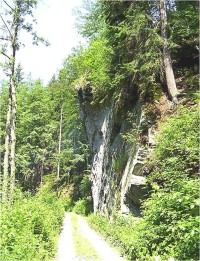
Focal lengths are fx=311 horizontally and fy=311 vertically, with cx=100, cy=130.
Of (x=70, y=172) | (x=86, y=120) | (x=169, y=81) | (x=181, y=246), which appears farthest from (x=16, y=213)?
(x=70, y=172)

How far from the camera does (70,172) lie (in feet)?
135

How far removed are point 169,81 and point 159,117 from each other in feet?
5.54

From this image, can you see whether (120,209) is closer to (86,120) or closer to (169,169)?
(169,169)

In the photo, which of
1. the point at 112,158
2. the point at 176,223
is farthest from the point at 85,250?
the point at 112,158

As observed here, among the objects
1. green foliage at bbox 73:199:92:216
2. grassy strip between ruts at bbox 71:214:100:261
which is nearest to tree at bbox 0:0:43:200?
grassy strip between ruts at bbox 71:214:100:261

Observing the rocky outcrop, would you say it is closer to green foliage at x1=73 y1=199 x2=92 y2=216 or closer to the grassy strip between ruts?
the grassy strip between ruts

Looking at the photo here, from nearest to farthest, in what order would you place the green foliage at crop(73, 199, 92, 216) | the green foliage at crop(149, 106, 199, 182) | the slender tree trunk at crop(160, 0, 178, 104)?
the green foliage at crop(149, 106, 199, 182) → the slender tree trunk at crop(160, 0, 178, 104) → the green foliage at crop(73, 199, 92, 216)

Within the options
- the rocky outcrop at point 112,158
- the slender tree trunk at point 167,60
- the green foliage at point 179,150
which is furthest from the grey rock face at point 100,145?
the green foliage at point 179,150

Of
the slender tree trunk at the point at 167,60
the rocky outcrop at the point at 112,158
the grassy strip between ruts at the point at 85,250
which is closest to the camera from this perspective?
the grassy strip between ruts at the point at 85,250

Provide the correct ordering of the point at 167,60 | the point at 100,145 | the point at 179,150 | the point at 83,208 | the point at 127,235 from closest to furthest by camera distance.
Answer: the point at 179,150 → the point at 127,235 → the point at 167,60 → the point at 100,145 → the point at 83,208

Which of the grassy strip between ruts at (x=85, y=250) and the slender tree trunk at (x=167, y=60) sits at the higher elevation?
the slender tree trunk at (x=167, y=60)

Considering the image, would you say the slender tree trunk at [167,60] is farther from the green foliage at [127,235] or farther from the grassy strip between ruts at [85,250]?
the grassy strip between ruts at [85,250]

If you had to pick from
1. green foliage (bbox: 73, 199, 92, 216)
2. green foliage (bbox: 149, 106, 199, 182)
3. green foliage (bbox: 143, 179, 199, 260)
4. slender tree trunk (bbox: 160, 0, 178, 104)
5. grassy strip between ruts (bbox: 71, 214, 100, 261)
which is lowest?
green foliage (bbox: 73, 199, 92, 216)

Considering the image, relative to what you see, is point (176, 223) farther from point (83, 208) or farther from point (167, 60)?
point (83, 208)
